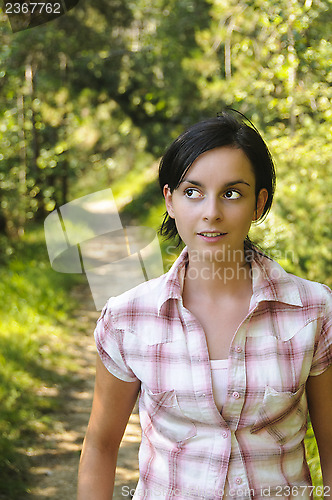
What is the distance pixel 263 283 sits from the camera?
145cm

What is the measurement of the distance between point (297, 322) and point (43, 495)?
95.3 inches

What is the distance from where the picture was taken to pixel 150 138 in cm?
1060

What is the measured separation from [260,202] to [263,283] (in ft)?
0.66

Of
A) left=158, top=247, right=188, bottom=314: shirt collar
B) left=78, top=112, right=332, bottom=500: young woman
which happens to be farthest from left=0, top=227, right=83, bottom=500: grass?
left=158, top=247, right=188, bottom=314: shirt collar

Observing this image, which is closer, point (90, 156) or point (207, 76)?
point (207, 76)

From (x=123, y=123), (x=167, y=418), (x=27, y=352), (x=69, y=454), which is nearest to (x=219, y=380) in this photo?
(x=167, y=418)

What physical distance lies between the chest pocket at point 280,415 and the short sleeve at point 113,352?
0.31 metres

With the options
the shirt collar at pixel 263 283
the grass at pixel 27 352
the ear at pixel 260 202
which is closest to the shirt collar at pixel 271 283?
the shirt collar at pixel 263 283

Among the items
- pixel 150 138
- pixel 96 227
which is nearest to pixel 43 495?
pixel 96 227

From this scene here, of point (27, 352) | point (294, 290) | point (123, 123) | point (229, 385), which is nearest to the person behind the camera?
point (229, 385)

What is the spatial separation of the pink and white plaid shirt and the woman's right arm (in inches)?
1.5

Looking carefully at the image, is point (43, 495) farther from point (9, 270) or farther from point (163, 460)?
point (9, 270)

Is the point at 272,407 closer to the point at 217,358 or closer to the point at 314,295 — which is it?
the point at 217,358

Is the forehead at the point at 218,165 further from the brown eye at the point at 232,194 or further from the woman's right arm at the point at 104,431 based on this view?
the woman's right arm at the point at 104,431
